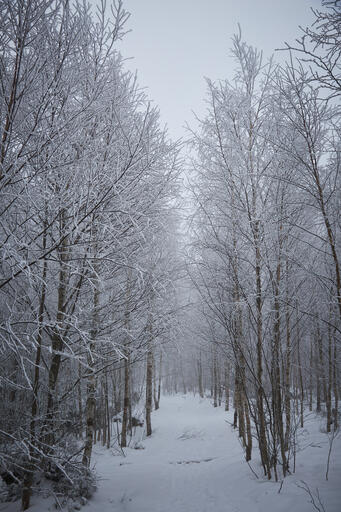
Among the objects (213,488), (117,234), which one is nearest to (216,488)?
(213,488)

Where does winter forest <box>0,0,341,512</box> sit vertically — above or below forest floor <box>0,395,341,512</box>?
above

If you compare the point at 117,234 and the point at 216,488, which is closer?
the point at 117,234

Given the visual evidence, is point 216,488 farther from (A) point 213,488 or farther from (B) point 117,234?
(B) point 117,234

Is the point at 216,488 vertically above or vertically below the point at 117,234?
below

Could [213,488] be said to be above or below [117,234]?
below

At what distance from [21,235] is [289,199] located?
436 cm

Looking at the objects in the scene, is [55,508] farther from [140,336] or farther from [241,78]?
[241,78]

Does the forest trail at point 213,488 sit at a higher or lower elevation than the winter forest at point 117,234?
lower

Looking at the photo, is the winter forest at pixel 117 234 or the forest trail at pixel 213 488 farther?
the forest trail at pixel 213 488

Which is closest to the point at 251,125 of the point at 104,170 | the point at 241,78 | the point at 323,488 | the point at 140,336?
the point at 241,78

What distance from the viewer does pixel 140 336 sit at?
3.87m

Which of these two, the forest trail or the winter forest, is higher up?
the winter forest

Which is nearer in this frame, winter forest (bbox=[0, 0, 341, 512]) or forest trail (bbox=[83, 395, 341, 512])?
winter forest (bbox=[0, 0, 341, 512])

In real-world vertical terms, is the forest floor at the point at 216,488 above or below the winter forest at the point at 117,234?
below
